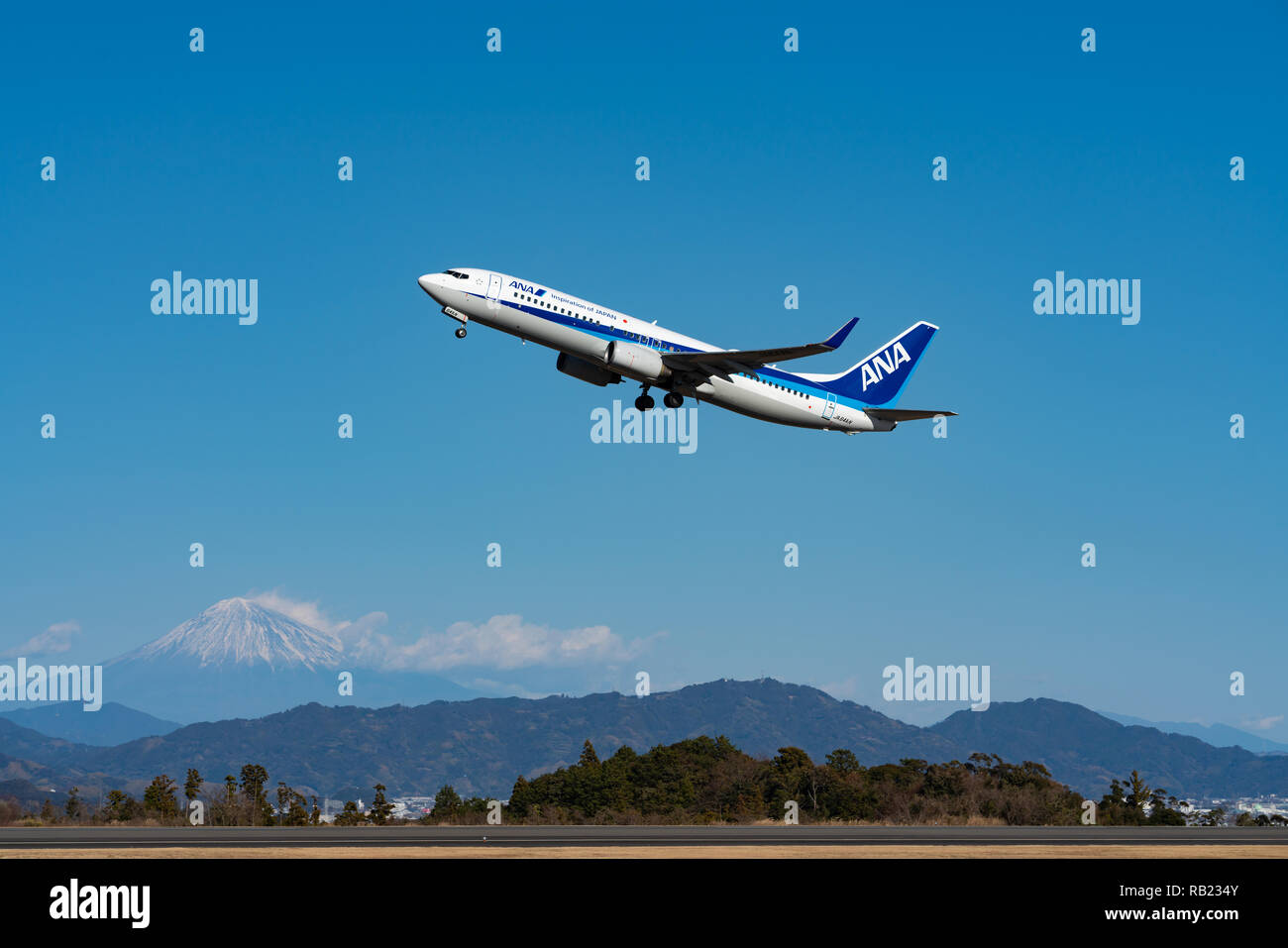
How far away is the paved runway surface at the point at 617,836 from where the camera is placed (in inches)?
1639

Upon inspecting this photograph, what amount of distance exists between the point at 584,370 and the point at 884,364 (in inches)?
962

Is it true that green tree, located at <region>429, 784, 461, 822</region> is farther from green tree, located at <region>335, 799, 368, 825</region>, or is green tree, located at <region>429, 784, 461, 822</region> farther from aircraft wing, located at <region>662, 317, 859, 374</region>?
aircraft wing, located at <region>662, 317, 859, 374</region>

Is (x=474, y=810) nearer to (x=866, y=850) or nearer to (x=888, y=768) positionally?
(x=866, y=850)

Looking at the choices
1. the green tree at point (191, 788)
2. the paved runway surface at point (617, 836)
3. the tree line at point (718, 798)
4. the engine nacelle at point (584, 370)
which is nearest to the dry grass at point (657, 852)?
the paved runway surface at point (617, 836)

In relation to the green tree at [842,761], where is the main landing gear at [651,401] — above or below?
above

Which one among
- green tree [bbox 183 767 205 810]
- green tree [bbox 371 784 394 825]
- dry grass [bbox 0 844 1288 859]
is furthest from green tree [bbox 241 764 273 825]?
dry grass [bbox 0 844 1288 859]

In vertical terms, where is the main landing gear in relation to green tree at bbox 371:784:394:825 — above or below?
above

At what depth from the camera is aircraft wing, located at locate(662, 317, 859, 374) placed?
6072 cm

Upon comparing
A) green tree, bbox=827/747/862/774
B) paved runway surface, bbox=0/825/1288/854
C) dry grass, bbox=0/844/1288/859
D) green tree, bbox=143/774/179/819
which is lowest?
green tree, bbox=827/747/862/774

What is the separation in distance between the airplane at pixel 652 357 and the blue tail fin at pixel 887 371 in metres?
1.75

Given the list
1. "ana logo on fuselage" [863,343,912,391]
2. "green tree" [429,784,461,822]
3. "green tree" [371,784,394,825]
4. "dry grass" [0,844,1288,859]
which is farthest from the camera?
"ana logo on fuselage" [863,343,912,391]

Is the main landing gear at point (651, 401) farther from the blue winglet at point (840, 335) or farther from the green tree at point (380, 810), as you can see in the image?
the green tree at point (380, 810)
